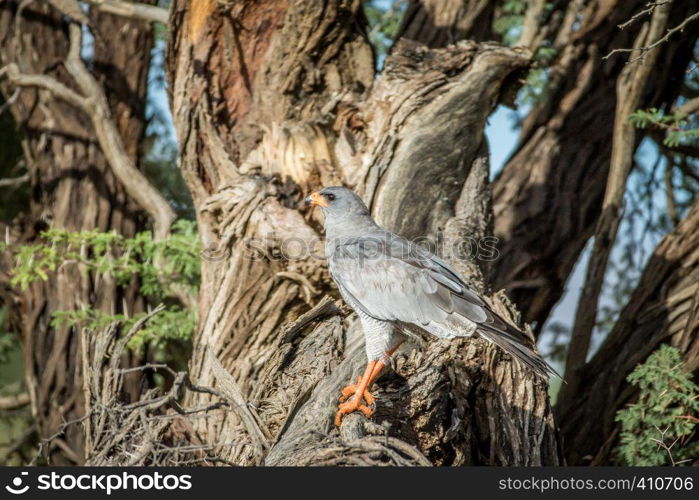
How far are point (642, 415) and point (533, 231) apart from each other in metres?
2.53

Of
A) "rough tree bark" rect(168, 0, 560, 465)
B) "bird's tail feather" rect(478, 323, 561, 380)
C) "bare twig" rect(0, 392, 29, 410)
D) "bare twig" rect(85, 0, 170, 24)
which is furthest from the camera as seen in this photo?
"bare twig" rect(0, 392, 29, 410)

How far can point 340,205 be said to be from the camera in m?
4.55

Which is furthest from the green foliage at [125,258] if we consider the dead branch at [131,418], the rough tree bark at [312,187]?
the dead branch at [131,418]

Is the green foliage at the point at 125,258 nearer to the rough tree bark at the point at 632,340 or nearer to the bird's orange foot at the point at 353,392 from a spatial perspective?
the bird's orange foot at the point at 353,392

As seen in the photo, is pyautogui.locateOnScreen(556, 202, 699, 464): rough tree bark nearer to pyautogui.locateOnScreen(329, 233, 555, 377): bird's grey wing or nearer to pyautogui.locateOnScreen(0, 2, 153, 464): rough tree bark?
pyautogui.locateOnScreen(329, 233, 555, 377): bird's grey wing

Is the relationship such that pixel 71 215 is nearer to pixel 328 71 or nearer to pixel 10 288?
pixel 10 288

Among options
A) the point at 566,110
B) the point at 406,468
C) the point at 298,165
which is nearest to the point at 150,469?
the point at 406,468

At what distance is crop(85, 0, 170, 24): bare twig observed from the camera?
667cm

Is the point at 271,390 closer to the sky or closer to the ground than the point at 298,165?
closer to the ground

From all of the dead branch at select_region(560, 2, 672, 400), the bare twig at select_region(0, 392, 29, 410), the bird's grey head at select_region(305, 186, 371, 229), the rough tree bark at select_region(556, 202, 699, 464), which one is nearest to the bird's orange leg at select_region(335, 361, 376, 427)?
the bird's grey head at select_region(305, 186, 371, 229)

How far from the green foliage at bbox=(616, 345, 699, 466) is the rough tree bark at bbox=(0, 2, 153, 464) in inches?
170

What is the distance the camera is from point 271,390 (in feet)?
13.8

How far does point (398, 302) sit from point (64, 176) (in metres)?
4.70

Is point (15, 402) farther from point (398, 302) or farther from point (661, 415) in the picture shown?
point (661, 415)
